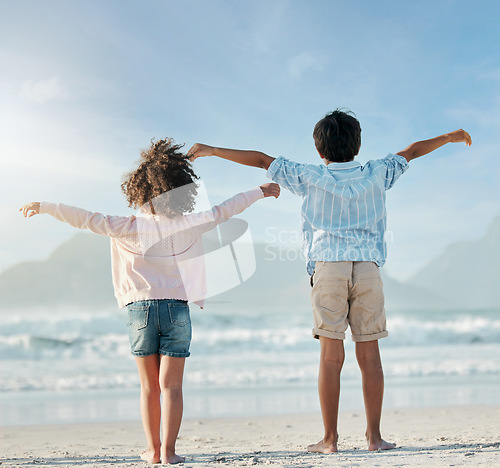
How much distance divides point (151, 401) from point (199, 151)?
4.05 ft

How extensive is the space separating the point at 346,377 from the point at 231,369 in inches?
72.2

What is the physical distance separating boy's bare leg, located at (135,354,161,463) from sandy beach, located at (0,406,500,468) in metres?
0.10

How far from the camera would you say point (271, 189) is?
8.85 ft

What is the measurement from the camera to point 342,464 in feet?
6.88

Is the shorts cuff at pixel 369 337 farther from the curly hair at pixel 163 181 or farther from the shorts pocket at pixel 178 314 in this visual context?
the curly hair at pixel 163 181

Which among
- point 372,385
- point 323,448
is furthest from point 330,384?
point 323,448

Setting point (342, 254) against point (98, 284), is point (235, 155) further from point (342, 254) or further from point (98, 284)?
point (98, 284)

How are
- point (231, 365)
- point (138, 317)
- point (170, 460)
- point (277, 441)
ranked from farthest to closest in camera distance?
1. point (231, 365)
2. point (277, 441)
3. point (138, 317)
4. point (170, 460)

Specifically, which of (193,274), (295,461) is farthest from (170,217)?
(295,461)

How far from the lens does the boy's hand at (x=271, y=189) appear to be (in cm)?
267

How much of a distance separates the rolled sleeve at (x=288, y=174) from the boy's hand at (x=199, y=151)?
0.34 metres

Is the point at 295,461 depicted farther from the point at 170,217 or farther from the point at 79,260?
the point at 79,260

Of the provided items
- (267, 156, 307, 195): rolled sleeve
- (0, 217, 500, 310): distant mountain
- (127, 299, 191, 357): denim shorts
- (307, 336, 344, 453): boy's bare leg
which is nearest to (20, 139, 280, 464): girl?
(127, 299, 191, 357): denim shorts

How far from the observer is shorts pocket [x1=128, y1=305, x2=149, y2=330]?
7.84 ft
